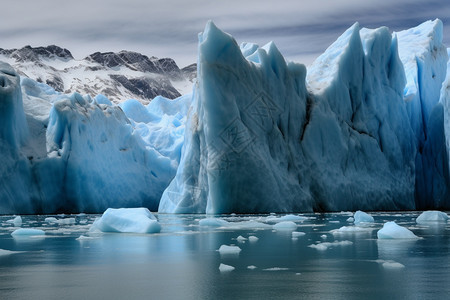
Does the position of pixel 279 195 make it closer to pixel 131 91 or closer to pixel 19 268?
pixel 19 268

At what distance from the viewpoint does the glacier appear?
17.6 metres

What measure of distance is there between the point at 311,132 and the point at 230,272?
15.2 meters

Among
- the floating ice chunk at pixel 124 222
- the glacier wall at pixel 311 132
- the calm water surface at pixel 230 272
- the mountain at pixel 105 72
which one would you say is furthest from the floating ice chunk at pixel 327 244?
the mountain at pixel 105 72

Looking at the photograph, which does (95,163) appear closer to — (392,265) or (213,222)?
(213,222)

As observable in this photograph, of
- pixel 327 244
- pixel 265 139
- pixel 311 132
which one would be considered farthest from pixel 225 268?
pixel 311 132

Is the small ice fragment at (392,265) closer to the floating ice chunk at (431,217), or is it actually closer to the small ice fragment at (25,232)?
the small ice fragment at (25,232)

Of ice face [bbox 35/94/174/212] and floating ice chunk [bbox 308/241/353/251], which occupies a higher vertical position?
ice face [bbox 35/94/174/212]

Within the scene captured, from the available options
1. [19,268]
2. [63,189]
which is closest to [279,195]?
[63,189]

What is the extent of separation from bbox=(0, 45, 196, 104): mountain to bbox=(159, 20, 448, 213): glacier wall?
75.0 metres

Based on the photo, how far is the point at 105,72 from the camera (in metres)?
113

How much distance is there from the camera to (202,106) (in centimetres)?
1847

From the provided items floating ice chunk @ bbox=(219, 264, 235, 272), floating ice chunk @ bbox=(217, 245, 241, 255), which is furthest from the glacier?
floating ice chunk @ bbox=(219, 264, 235, 272)

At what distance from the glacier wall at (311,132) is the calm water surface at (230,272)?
1008cm

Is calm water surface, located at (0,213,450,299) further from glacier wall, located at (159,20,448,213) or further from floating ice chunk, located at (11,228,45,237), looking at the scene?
glacier wall, located at (159,20,448,213)
